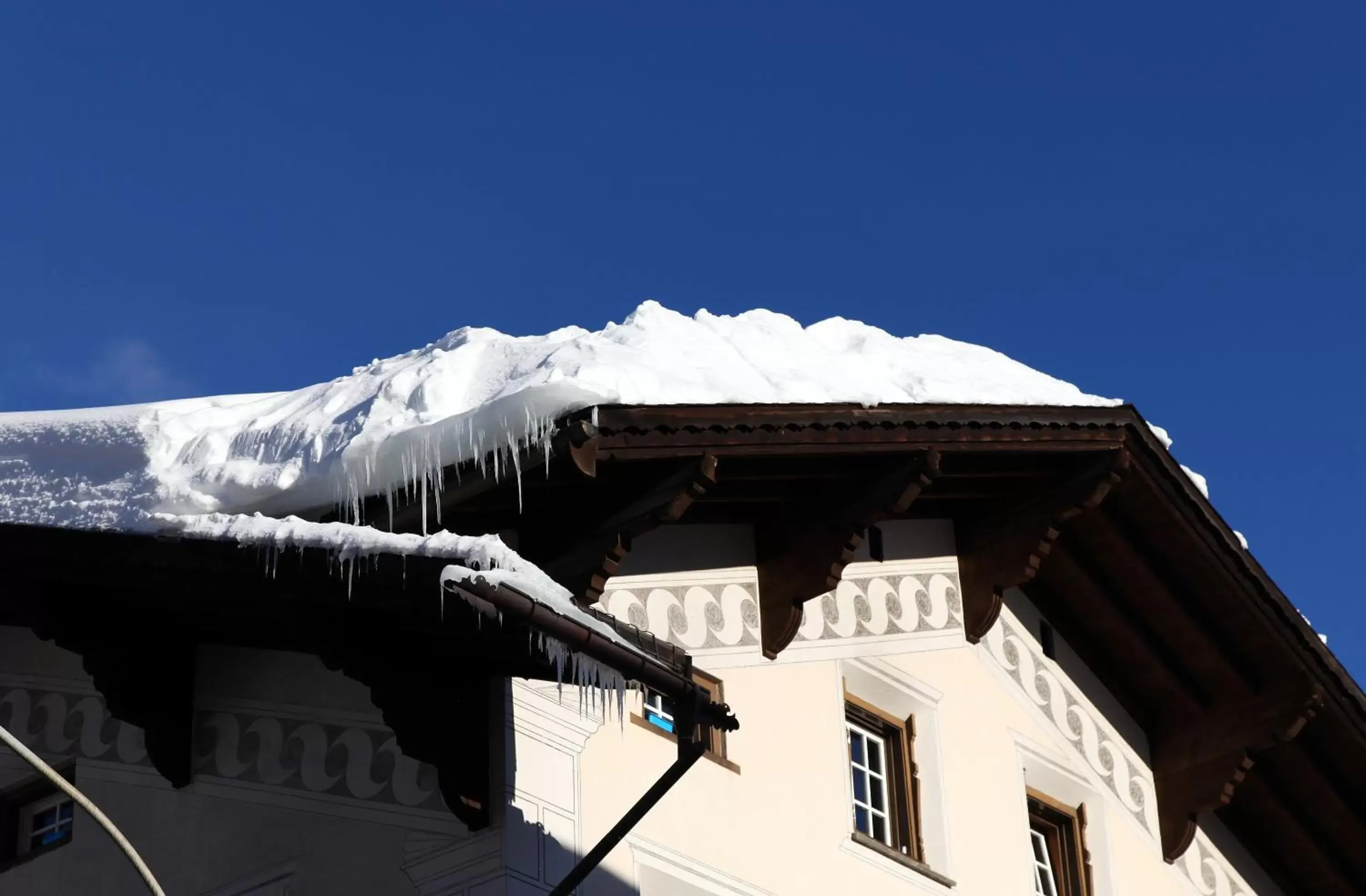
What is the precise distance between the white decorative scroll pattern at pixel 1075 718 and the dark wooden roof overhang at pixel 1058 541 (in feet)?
0.71

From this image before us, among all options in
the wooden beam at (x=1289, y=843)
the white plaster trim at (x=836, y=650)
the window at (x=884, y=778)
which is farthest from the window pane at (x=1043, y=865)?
the wooden beam at (x=1289, y=843)

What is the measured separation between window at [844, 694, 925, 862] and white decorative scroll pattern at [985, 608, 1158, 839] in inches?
41.8

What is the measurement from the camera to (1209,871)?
12.4m

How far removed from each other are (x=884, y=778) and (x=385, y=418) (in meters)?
3.57

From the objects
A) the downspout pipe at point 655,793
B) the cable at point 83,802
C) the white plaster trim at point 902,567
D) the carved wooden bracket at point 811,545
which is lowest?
the cable at point 83,802

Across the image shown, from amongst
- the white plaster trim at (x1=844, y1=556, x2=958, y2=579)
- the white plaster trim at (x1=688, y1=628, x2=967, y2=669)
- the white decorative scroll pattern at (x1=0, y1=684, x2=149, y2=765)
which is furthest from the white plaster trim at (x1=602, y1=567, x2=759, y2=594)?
the white decorative scroll pattern at (x1=0, y1=684, x2=149, y2=765)

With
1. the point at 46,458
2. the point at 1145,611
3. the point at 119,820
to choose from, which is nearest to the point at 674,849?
the point at 119,820

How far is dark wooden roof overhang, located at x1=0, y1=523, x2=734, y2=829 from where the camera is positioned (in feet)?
23.6

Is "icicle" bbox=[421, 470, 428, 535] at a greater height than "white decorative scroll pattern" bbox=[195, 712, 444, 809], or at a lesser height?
greater

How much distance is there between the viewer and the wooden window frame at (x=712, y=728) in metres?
8.95

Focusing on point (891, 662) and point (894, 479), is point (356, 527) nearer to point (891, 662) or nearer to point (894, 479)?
point (894, 479)

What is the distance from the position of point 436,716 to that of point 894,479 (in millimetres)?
2516

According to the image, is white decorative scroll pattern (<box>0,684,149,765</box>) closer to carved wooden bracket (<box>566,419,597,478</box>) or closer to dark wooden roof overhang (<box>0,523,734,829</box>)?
dark wooden roof overhang (<box>0,523,734,829</box>)

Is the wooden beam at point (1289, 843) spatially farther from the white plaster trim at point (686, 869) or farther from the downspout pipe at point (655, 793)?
the downspout pipe at point (655, 793)
